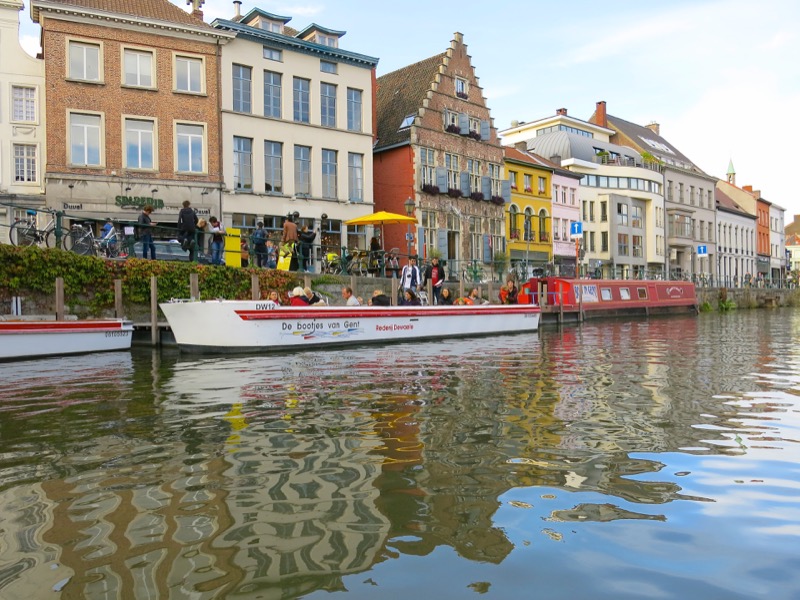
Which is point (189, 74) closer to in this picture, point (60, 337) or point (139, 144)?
point (139, 144)

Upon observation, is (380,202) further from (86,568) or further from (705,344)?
(86,568)

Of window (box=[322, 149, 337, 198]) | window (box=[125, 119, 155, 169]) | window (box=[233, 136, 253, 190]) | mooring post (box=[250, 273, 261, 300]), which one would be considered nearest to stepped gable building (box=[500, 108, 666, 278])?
window (box=[322, 149, 337, 198])

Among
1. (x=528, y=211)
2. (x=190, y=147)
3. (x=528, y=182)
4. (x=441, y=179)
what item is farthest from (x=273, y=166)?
(x=528, y=182)

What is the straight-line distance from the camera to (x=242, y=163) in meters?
28.9

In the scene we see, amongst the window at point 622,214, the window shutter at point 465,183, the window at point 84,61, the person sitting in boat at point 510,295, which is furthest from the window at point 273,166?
the window at point 622,214

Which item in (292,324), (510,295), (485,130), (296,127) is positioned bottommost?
(292,324)

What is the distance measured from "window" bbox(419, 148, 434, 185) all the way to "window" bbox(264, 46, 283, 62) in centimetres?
855

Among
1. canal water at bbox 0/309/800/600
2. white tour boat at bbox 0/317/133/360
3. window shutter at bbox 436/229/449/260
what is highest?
window shutter at bbox 436/229/449/260

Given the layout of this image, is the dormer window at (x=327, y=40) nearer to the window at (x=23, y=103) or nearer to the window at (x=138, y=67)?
the window at (x=138, y=67)

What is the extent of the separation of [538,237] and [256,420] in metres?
38.5

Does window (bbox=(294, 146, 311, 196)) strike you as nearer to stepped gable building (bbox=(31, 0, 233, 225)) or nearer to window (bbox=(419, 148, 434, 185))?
stepped gable building (bbox=(31, 0, 233, 225))

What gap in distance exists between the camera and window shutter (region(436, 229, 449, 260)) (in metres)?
36.3

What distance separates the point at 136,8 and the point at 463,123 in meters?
17.5

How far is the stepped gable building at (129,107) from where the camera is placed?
2534 cm
